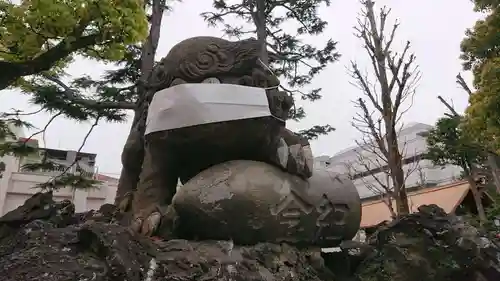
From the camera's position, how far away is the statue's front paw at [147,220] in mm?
1681

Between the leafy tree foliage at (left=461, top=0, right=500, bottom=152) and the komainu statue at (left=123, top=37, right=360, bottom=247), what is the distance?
4589 mm

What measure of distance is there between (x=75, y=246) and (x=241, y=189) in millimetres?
597

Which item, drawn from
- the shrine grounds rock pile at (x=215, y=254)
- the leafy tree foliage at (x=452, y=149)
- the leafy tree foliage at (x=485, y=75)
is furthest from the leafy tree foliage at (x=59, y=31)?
the leafy tree foliage at (x=452, y=149)

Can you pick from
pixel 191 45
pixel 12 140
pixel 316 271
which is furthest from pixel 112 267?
pixel 12 140

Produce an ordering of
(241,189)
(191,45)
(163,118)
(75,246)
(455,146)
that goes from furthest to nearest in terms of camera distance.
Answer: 1. (455,146)
2. (191,45)
3. (163,118)
4. (241,189)
5. (75,246)

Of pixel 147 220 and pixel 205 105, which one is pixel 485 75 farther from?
pixel 147 220

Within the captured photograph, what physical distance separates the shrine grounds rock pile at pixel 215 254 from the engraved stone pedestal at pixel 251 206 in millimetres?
56

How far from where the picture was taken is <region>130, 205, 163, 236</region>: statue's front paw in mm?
1681

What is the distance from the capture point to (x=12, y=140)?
19.2 feet

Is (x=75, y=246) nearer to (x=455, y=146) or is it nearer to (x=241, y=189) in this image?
(x=241, y=189)

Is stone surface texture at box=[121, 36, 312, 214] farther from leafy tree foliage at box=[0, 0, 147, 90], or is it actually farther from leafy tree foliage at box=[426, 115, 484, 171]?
leafy tree foliage at box=[426, 115, 484, 171]

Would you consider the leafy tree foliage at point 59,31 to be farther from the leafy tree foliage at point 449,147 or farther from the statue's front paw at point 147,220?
the leafy tree foliage at point 449,147

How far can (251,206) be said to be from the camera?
5.45ft

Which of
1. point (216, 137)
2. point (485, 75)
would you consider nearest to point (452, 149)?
point (485, 75)
